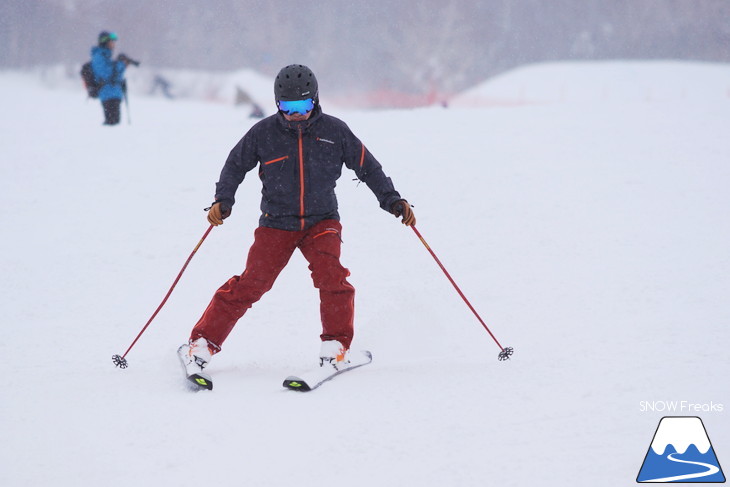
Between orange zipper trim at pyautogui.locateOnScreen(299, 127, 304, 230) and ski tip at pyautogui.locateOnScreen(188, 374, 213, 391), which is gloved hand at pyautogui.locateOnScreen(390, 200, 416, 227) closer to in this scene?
orange zipper trim at pyautogui.locateOnScreen(299, 127, 304, 230)

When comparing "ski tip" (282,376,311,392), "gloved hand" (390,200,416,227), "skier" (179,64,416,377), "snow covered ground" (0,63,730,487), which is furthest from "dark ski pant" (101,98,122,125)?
"ski tip" (282,376,311,392)

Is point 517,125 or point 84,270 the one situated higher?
point 517,125

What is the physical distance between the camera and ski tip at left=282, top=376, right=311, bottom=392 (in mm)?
3627

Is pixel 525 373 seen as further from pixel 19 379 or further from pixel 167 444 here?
pixel 19 379

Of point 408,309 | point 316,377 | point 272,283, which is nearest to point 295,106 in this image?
point 272,283

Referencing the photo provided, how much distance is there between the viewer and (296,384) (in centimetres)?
363

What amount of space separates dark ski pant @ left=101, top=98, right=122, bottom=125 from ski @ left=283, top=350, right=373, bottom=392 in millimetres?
8808

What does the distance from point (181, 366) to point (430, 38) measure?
41.1 metres

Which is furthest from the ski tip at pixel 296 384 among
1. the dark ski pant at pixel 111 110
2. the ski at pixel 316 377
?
the dark ski pant at pixel 111 110

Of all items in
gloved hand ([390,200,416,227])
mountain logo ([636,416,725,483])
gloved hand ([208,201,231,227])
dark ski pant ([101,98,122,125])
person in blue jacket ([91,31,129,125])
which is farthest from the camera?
dark ski pant ([101,98,122,125])

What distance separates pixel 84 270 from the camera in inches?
240

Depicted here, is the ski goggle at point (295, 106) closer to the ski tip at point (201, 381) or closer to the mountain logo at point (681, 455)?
the ski tip at point (201, 381)

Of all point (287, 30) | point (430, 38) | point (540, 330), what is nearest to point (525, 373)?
point (540, 330)

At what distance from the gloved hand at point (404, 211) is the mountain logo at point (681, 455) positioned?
1.66 m
